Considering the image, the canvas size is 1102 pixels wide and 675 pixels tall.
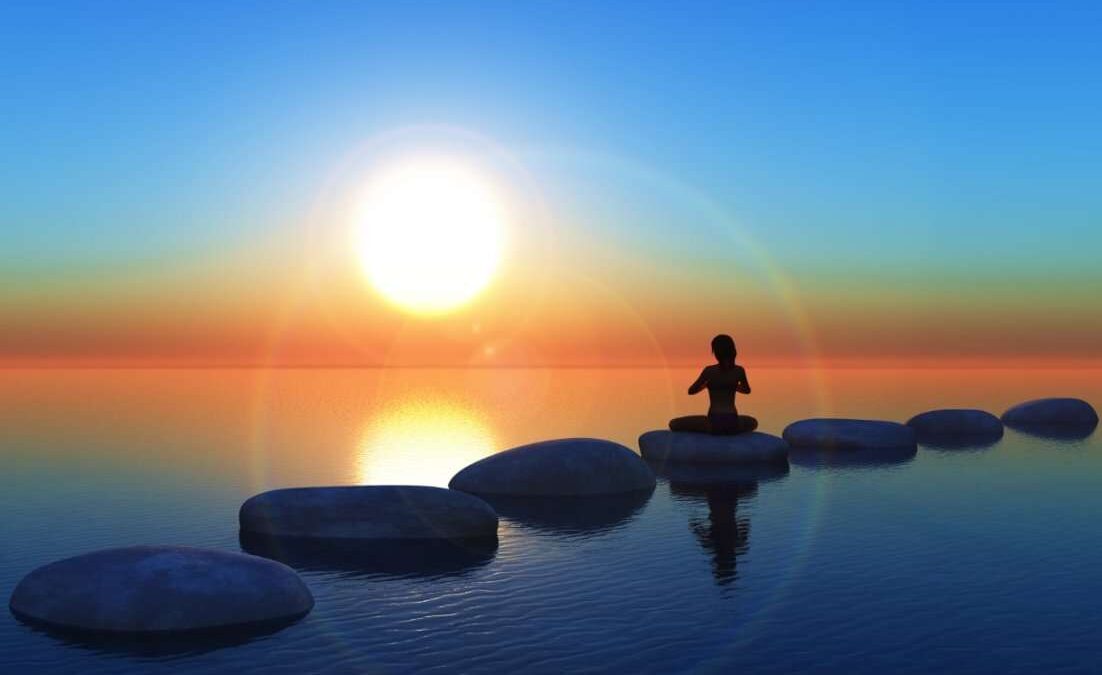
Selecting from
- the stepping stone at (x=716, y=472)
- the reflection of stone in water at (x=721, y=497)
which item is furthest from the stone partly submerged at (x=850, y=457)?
the reflection of stone in water at (x=721, y=497)

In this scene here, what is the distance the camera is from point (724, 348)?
34500mm

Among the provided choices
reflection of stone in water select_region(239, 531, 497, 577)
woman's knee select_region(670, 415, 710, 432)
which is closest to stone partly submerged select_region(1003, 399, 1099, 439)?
woman's knee select_region(670, 415, 710, 432)

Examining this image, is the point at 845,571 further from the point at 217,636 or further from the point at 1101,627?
the point at 217,636

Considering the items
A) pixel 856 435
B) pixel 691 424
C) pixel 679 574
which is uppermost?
pixel 691 424

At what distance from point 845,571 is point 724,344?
58.5 feet

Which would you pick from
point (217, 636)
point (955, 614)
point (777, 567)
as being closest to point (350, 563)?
point (217, 636)

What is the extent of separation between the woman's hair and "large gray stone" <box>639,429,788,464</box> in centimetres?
296

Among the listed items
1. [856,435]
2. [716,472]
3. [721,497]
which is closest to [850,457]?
[856,435]

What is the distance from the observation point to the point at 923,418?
161 feet

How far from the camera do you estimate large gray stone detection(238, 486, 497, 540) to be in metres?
20.2

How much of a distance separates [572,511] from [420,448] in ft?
64.5

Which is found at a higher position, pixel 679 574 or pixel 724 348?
pixel 724 348

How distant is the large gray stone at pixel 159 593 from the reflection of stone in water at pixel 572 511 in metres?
8.31

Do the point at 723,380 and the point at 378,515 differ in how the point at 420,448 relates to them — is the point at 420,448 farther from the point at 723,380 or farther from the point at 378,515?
the point at 378,515
